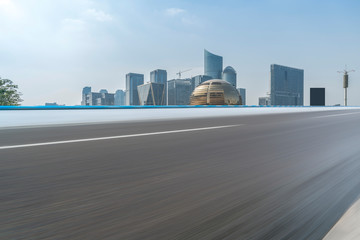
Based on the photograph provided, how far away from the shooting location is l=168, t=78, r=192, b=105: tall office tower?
160m

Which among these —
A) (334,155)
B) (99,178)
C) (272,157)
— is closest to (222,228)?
(99,178)

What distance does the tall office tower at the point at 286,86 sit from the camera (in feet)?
501

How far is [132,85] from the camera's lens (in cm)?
18650

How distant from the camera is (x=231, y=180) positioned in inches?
67.6

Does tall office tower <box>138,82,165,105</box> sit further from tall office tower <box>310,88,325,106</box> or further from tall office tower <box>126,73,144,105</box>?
tall office tower <box>310,88,325,106</box>

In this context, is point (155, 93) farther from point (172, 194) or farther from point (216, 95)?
point (172, 194)

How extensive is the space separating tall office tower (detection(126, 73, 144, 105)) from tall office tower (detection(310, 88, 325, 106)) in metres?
133

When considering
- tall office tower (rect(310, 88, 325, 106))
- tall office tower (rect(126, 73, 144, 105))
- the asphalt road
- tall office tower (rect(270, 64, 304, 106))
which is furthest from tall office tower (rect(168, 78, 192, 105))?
the asphalt road

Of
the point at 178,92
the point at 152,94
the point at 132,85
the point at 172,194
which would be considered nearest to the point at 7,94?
the point at 172,194

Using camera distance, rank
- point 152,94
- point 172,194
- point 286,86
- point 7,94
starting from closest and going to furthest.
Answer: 1. point 172,194
2. point 7,94
3. point 152,94
4. point 286,86

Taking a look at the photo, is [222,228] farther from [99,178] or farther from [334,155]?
[334,155]

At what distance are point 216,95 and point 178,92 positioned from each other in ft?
273

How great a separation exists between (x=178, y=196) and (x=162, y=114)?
10488 millimetres

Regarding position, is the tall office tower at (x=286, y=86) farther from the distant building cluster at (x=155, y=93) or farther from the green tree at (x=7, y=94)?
the green tree at (x=7, y=94)
